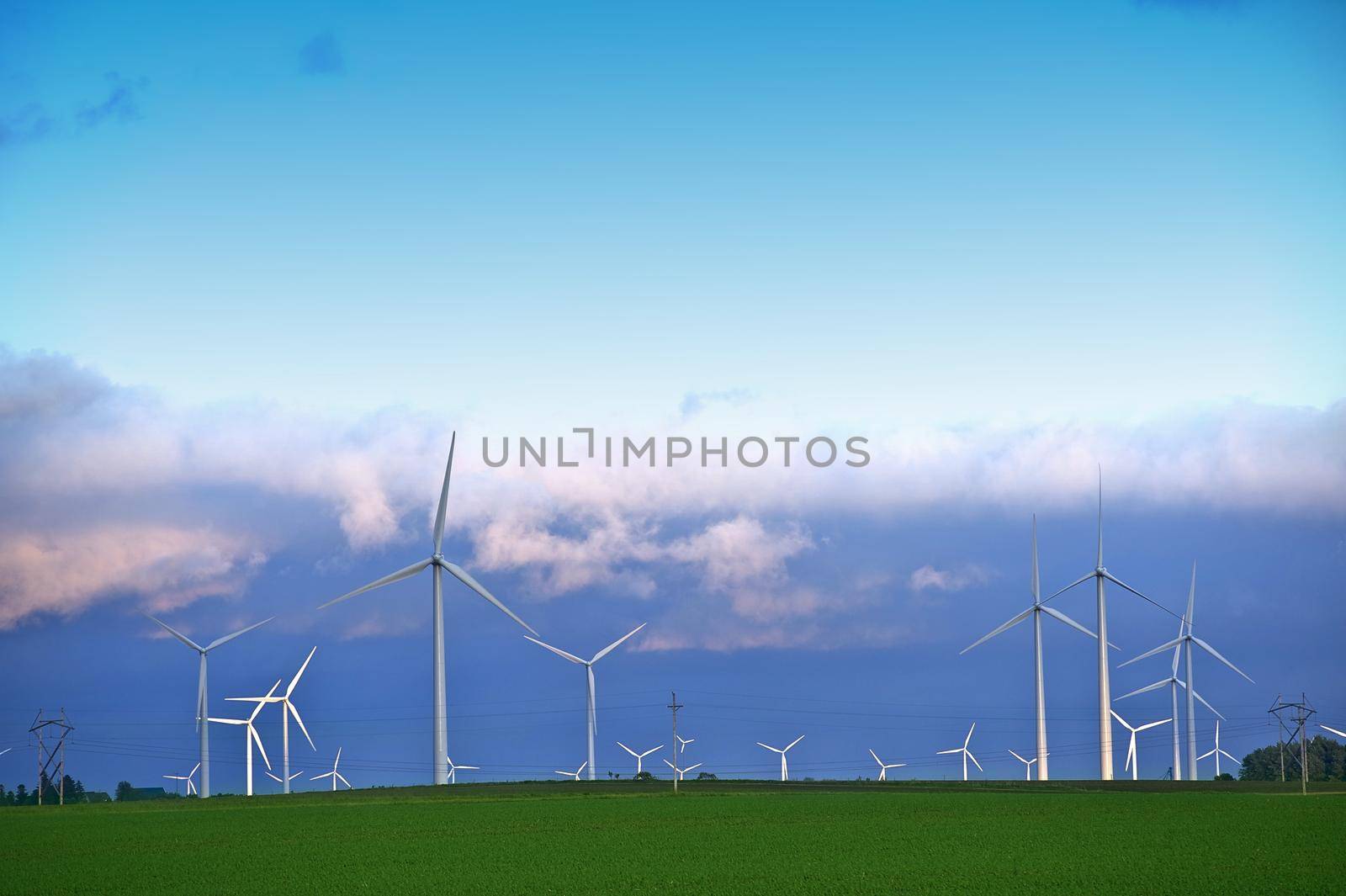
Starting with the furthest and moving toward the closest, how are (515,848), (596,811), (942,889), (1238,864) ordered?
(596,811) < (515,848) < (1238,864) < (942,889)

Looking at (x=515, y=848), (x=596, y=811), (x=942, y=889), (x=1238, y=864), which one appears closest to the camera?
(x=942, y=889)

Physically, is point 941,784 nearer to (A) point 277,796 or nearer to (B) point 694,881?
(A) point 277,796

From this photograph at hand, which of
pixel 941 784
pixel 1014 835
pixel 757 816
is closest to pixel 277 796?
pixel 757 816

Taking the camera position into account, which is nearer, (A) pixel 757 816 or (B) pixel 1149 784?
(A) pixel 757 816

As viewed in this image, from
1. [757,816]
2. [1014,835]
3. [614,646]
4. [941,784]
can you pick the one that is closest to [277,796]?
[614,646]

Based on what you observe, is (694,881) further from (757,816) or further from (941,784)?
(941,784)

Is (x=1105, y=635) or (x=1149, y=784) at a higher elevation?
(x=1105, y=635)
